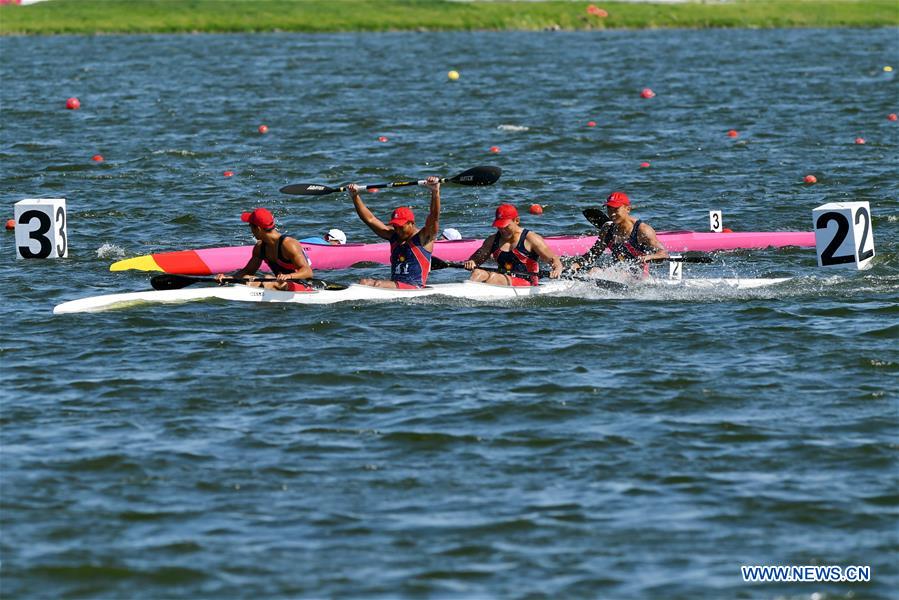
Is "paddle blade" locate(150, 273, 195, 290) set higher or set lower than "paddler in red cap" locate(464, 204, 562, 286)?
lower

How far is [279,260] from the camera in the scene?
652 inches

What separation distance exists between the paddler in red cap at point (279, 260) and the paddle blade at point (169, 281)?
46cm

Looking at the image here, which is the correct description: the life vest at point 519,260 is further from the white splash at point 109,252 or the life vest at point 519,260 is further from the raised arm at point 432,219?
the white splash at point 109,252

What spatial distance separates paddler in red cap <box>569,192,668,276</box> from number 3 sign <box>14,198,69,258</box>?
265 inches

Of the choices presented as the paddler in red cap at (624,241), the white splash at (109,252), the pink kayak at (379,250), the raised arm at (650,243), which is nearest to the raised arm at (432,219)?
the paddler in red cap at (624,241)

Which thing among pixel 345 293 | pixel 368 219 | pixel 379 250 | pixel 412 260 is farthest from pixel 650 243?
pixel 379 250

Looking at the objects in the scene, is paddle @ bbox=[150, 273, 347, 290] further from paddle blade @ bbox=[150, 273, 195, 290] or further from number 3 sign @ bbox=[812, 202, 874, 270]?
number 3 sign @ bbox=[812, 202, 874, 270]

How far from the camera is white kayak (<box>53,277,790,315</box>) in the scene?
15.9 meters

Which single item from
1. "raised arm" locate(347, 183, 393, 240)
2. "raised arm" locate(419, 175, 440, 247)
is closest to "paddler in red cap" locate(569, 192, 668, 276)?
"raised arm" locate(419, 175, 440, 247)

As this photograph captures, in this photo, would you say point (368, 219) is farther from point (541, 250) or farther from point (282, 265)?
point (541, 250)

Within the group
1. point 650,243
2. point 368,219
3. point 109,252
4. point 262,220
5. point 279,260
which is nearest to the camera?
point 262,220

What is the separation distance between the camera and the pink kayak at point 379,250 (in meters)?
18.8

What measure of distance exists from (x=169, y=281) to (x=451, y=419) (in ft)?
18.9

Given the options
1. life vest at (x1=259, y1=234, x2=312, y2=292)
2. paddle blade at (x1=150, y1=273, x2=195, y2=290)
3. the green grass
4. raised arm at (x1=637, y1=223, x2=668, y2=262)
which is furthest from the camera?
the green grass
